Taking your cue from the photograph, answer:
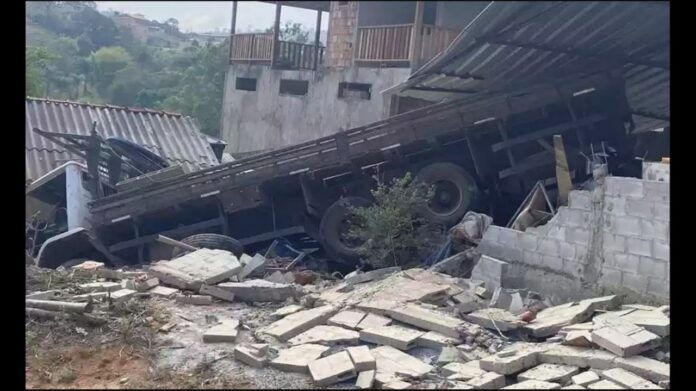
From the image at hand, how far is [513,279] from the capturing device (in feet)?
24.6

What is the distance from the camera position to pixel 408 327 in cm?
605

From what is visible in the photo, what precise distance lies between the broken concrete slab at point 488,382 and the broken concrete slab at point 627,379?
0.77m

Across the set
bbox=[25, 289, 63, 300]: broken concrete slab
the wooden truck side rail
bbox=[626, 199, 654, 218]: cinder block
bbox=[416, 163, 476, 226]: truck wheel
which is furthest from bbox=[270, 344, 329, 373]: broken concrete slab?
bbox=[416, 163, 476, 226]: truck wheel

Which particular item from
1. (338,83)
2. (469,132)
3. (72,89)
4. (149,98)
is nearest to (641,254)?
(469,132)

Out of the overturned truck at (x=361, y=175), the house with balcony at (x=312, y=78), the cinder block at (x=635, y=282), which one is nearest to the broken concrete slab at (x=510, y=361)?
the cinder block at (x=635, y=282)

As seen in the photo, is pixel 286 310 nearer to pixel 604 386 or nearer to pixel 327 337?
pixel 327 337

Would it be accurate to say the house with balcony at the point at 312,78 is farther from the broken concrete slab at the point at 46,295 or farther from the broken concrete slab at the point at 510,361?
the broken concrete slab at the point at 510,361

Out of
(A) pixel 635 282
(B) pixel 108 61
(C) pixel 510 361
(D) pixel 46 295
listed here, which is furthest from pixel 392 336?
(B) pixel 108 61

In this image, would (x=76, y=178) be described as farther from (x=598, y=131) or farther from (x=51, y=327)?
(x=598, y=131)

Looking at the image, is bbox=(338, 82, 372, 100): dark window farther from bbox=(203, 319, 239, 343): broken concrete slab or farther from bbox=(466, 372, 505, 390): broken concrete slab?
bbox=(466, 372, 505, 390): broken concrete slab

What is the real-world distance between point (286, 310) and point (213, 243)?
9.44 feet

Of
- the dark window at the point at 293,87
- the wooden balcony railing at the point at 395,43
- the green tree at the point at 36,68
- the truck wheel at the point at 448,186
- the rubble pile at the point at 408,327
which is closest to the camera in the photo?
the rubble pile at the point at 408,327

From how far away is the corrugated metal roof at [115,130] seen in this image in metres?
12.3
